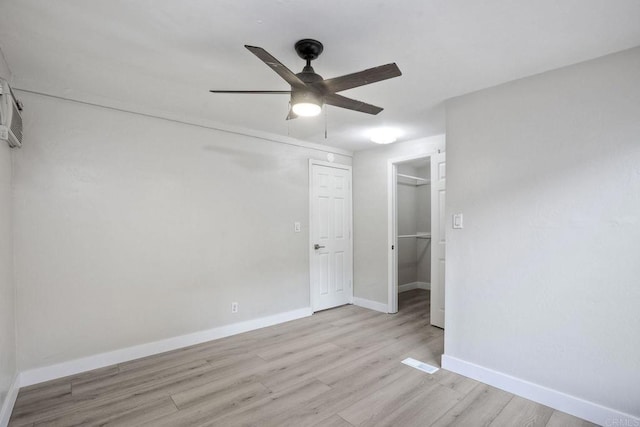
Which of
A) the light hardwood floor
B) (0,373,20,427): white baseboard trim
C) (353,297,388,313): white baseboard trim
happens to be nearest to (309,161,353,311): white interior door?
(353,297,388,313): white baseboard trim

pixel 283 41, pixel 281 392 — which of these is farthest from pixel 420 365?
pixel 283 41

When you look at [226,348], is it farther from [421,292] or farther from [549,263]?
[421,292]

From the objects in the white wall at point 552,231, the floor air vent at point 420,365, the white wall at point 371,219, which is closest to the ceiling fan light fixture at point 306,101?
the white wall at point 552,231

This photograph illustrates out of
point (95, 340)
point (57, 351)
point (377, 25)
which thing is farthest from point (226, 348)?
point (377, 25)

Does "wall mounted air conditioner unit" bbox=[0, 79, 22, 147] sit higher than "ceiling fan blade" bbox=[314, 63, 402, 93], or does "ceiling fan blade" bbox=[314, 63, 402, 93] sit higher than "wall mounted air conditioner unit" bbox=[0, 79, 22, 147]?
"ceiling fan blade" bbox=[314, 63, 402, 93]

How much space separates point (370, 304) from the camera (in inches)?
187

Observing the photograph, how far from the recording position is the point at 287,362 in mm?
2980

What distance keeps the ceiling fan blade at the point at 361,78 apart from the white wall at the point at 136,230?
2080 mm

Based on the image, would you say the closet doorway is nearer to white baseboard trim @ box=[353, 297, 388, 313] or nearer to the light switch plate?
white baseboard trim @ box=[353, 297, 388, 313]

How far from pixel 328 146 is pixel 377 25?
2.88m

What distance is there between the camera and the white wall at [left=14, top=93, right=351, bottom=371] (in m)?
2.60

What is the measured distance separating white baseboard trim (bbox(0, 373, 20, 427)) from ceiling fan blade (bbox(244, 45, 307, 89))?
8.82 ft

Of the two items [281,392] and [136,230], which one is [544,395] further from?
[136,230]

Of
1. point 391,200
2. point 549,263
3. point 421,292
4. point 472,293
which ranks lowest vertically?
point 421,292
